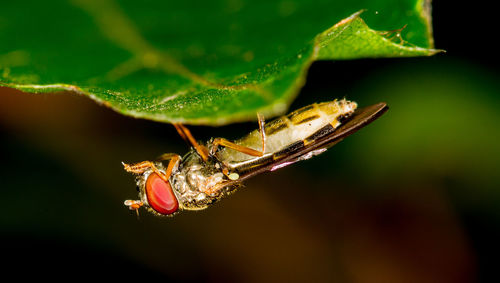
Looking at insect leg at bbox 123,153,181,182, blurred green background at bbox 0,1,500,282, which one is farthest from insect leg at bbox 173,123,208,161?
blurred green background at bbox 0,1,500,282

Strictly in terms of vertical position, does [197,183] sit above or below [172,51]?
above

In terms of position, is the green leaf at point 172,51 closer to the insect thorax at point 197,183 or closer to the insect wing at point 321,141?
the insect wing at point 321,141

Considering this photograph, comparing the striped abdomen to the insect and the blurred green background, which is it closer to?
the insect

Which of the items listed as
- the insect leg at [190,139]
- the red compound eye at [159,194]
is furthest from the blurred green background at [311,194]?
the red compound eye at [159,194]

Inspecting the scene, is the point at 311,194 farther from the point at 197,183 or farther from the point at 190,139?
the point at 190,139

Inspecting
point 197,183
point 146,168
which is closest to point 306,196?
point 197,183

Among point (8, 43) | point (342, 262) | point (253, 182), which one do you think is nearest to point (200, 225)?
point (253, 182)
